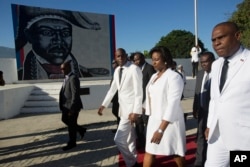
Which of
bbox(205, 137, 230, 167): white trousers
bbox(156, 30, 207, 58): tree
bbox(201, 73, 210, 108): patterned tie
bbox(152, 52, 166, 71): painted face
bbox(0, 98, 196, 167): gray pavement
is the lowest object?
bbox(0, 98, 196, 167): gray pavement

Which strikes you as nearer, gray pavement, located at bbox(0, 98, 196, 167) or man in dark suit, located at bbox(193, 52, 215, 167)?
man in dark suit, located at bbox(193, 52, 215, 167)

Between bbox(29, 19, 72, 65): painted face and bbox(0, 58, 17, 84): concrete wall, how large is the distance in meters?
1.34

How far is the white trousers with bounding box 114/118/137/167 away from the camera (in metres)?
4.64

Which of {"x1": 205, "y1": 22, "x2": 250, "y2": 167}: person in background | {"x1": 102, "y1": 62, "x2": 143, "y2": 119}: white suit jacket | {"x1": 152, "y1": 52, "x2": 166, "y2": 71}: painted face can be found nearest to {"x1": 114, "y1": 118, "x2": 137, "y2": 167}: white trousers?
{"x1": 102, "y1": 62, "x2": 143, "y2": 119}: white suit jacket

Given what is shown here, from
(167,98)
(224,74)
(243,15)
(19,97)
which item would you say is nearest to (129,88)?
(167,98)

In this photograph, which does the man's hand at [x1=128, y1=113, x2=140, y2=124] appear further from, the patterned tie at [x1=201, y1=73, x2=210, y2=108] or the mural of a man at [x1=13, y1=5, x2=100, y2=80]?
the mural of a man at [x1=13, y1=5, x2=100, y2=80]

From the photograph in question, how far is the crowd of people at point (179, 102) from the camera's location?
2635 mm

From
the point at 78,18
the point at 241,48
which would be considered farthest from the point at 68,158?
the point at 78,18

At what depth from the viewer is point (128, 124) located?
15.4 ft

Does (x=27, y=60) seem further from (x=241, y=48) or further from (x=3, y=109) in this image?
(x=241, y=48)

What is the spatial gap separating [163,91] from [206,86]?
1.23 meters

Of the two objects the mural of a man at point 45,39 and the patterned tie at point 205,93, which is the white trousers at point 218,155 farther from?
the mural of a man at point 45,39

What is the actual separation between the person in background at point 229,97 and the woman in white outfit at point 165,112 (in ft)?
2.15

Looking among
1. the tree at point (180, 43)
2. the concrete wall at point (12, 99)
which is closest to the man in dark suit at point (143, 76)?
the concrete wall at point (12, 99)
